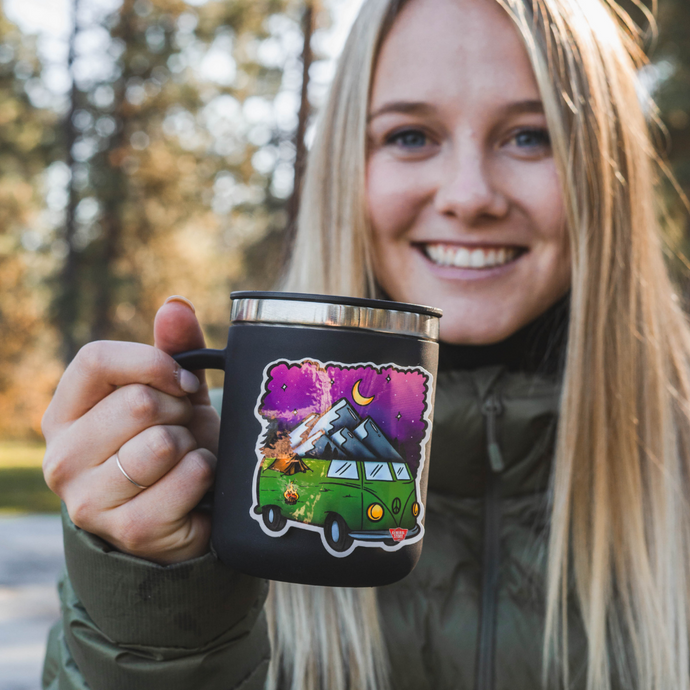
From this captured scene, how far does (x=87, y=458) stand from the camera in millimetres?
1096

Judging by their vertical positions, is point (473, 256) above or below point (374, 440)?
above

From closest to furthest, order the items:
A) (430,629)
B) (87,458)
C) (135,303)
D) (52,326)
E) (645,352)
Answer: (87,458)
(430,629)
(645,352)
(52,326)
(135,303)

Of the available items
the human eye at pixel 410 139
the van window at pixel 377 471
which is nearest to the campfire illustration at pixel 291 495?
the van window at pixel 377 471

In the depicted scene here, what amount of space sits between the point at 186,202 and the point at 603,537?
13.7 metres

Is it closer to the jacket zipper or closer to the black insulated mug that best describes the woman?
the jacket zipper

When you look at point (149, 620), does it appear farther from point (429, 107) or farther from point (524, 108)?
point (524, 108)

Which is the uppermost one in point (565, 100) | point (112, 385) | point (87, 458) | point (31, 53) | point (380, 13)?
point (31, 53)

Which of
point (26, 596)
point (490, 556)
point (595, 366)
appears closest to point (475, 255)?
point (595, 366)

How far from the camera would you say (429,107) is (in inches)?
65.0

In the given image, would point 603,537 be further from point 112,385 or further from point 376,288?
point 112,385

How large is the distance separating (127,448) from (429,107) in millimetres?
1087

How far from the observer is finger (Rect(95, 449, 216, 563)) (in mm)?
1091

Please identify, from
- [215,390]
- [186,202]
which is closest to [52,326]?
[186,202]

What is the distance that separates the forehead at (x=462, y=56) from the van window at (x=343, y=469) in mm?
1017
